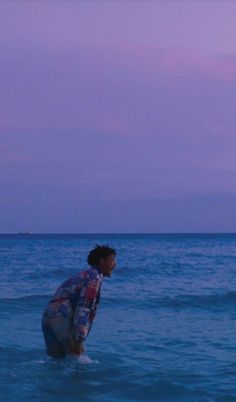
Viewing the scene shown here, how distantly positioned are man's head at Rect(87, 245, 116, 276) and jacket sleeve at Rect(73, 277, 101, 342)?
117 millimetres

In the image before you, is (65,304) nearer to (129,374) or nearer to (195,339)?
(129,374)

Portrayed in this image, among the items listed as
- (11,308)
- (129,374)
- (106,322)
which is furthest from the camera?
(11,308)

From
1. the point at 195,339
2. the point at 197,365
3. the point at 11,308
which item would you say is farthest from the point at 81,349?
the point at 11,308

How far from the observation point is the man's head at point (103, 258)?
6727 mm

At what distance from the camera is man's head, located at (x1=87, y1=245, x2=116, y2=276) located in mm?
6727

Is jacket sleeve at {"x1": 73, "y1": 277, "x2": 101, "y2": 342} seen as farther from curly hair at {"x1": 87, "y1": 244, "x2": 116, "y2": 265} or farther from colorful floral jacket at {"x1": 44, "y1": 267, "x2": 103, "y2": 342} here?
curly hair at {"x1": 87, "y1": 244, "x2": 116, "y2": 265}

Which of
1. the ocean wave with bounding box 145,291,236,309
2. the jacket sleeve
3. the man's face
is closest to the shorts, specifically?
the jacket sleeve

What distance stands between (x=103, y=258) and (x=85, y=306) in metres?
0.48

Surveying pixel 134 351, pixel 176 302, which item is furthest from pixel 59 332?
pixel 176 302

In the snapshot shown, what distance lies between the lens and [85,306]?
21.9 ft

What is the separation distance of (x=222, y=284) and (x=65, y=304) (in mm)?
15789

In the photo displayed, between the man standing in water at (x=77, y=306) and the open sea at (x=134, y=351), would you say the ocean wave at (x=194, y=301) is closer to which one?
the open sea at (x=134, y=351)

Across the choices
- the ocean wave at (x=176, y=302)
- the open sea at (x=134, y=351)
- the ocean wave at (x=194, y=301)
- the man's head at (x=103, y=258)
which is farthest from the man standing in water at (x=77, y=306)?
the ocean wave at (x=194, y=301)

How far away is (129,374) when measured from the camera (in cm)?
806
